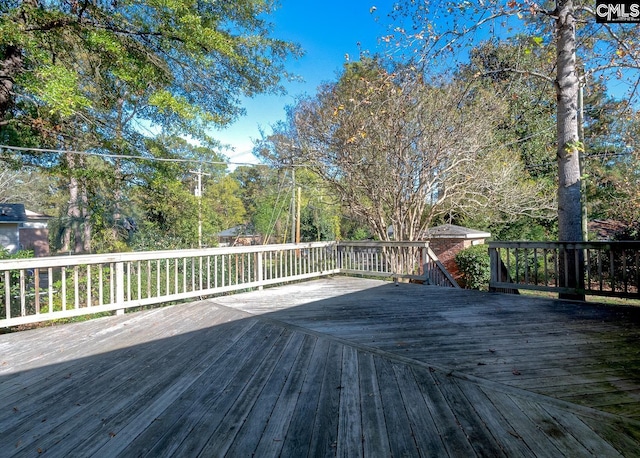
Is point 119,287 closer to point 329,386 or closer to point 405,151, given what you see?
point 329,386

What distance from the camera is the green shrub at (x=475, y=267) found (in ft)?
28.8

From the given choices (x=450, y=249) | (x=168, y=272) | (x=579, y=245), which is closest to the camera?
(x=579, y=245)

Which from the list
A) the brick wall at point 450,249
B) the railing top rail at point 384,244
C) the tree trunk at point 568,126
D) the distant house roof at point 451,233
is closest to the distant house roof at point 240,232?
the distant house roof at point 451,233

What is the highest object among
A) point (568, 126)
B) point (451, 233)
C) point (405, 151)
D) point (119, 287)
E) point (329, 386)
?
point (405, 151)

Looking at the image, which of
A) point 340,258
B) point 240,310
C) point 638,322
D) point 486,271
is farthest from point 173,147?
point 638,322

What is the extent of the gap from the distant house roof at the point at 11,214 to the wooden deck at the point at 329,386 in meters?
15.5

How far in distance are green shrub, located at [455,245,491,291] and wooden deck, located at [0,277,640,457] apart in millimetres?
5175

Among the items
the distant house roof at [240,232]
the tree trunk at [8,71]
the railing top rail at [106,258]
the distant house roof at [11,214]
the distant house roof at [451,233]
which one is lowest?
the railing top rail at [106,258]

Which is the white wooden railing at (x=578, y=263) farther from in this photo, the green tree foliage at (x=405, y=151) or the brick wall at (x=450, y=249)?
the brick wall at (x=450, y=249)

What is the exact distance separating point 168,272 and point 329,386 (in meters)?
3.08

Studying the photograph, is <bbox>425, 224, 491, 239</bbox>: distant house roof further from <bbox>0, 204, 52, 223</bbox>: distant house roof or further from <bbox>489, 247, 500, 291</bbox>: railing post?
<bbox>0, 204, 52, 223</bbox>: distant house roof

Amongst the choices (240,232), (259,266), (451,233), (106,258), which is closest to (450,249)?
(451,233)

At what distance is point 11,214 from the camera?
49.6ft

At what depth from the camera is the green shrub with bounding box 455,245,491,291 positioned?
28.8 ft
